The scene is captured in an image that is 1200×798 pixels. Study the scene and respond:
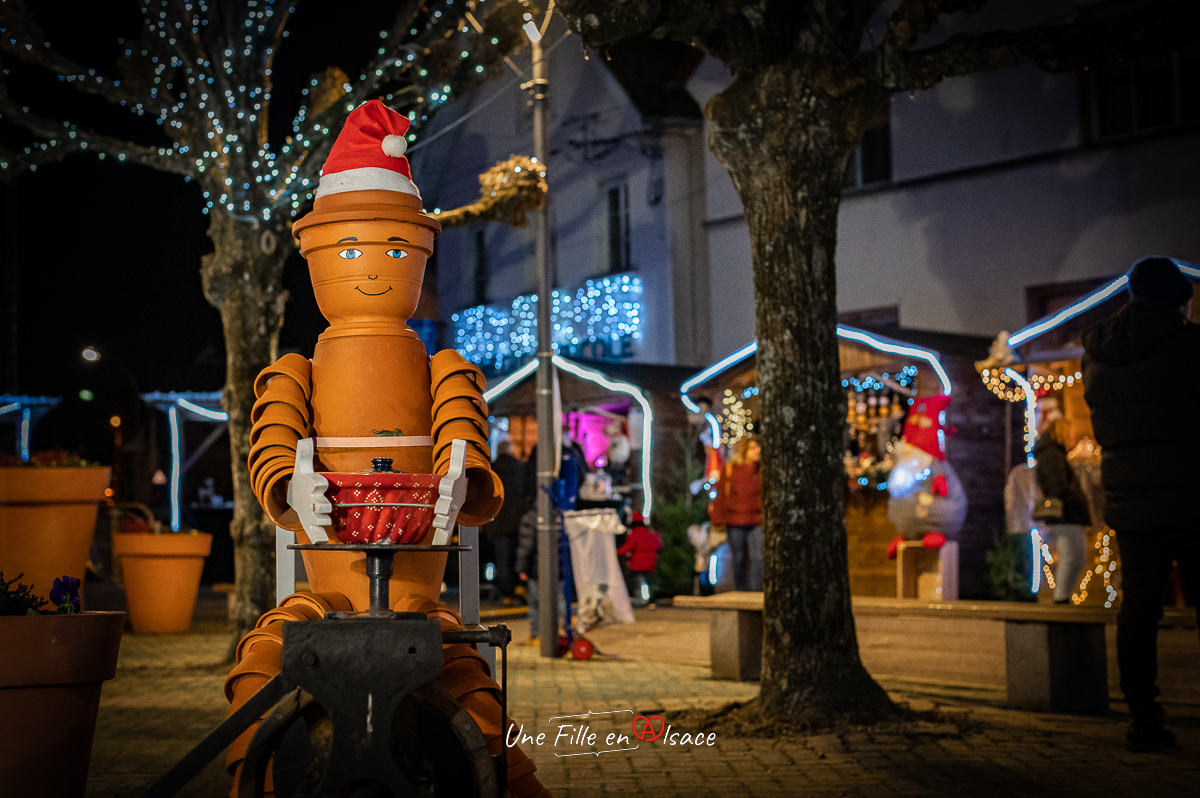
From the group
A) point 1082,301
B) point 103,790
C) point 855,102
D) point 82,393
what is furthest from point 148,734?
point 82,393

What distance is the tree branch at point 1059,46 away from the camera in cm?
596

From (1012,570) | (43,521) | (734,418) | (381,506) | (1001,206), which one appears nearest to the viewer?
(381,506)

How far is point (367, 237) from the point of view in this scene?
3936mm

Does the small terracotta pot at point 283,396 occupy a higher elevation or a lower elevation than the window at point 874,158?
lower

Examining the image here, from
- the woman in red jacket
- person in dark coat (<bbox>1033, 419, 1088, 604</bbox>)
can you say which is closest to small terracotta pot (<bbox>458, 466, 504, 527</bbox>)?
person in dark coat (<bbox>1033, 419, 1088, 604</bbox>)

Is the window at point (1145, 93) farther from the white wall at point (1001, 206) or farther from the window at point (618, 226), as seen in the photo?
the window at point (618, 226)

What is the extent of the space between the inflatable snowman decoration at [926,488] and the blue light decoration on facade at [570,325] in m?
10.4

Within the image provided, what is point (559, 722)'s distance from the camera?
6.41 m

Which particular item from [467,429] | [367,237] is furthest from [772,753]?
[367,237]

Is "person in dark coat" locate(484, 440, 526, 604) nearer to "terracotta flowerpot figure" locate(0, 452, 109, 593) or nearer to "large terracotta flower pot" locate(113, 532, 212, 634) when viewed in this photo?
"large terracotta flower pot" locate(113, 532, 212, 634)

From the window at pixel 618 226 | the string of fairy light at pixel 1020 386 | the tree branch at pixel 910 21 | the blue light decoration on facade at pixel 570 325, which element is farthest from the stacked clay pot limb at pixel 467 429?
the window at pixel 618 226

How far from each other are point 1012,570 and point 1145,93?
6.49 m

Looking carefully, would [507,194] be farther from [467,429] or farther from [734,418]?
[734,418]

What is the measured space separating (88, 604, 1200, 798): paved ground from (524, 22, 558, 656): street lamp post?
1377 millimetres
